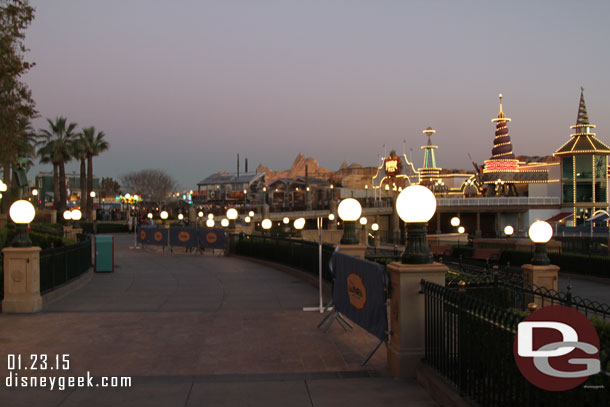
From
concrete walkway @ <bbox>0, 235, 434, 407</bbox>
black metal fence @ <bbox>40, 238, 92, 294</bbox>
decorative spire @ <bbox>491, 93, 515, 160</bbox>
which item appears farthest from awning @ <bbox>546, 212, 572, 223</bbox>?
black metal fence @ <bbox>40, 238, 92, 294</bbox>

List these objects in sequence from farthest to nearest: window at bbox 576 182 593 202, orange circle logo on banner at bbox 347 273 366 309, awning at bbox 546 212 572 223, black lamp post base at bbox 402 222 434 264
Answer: window at bbox 576 182 593 202, awning at bbox 546 212 572 223, orange circle logo on banner at bbox 347 273 366 309, black lamp post base at bbox 402 222 434 264

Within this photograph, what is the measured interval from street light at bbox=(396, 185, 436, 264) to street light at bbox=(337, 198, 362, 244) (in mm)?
3831

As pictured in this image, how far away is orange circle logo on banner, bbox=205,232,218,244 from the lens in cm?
2932

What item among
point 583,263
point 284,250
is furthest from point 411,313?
point 583,263

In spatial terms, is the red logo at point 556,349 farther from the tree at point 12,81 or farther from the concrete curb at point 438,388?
the tree at point 12,81

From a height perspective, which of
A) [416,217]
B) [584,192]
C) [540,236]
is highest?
[584,192]

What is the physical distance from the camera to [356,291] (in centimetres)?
854

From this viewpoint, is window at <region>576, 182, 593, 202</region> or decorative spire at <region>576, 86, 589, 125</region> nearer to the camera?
decorative spire at <region>576, 86, 589, 125</region>

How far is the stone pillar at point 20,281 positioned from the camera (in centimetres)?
1149

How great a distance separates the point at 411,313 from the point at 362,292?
1.39 m

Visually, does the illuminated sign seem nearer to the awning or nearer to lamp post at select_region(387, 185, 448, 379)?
the awning

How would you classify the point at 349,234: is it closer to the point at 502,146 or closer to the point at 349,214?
the point at 349,214

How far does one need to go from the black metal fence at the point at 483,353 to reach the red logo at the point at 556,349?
9 centimetres

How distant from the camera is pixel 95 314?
11539 mm
